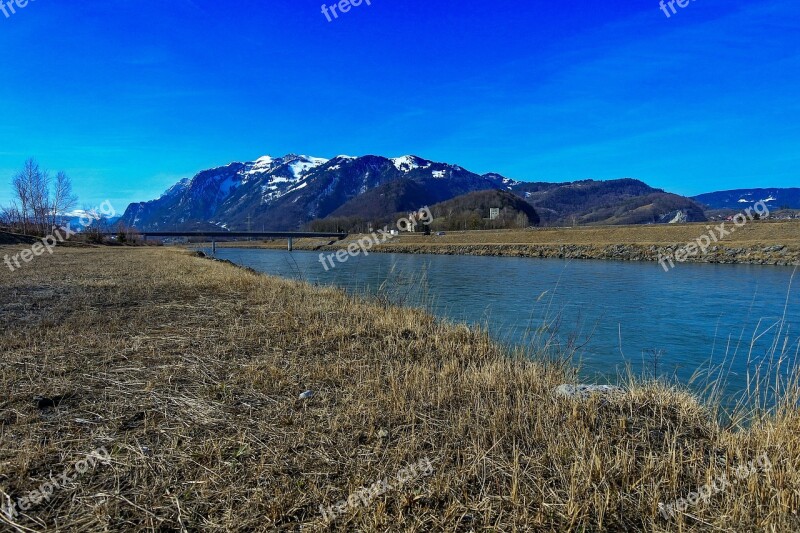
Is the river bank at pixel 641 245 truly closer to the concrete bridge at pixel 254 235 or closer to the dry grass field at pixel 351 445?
the concrete bridge at pixel 254 235

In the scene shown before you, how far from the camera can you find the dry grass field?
2.64 metres

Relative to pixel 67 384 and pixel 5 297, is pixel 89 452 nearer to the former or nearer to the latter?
pixel 67 384

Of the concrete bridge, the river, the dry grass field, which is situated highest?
the concrete bridge

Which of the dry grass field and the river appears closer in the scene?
the dry grass field

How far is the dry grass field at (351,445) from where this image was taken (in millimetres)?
2637

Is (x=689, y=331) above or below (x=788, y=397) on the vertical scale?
below

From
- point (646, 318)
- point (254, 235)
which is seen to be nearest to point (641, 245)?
point (646, 318)

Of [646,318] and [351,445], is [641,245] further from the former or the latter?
[351,445]

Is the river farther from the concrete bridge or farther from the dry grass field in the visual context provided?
the concrete bridge

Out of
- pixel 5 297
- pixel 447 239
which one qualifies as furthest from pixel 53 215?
pixel 5 297

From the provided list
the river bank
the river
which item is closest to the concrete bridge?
the river bank

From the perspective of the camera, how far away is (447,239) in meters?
88.2

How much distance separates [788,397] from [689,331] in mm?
9311

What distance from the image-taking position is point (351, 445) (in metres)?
3.45
